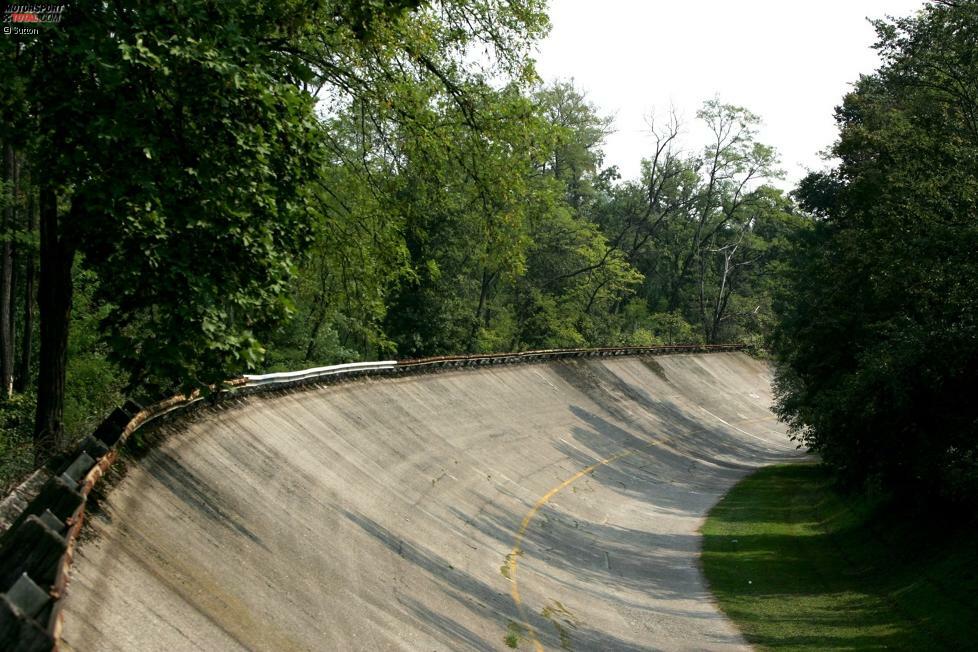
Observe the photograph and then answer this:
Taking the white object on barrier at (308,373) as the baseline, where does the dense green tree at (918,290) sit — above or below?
above

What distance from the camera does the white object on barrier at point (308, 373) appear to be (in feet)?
79.1

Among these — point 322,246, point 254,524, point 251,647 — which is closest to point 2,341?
point 322,246

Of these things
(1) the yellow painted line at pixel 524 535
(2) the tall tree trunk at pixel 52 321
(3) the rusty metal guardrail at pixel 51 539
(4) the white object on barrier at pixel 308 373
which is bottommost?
(1) the yellow painted line at pixel 524 535

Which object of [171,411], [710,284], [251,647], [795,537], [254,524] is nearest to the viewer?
[251,647]

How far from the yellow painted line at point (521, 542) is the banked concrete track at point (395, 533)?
2.7 inches

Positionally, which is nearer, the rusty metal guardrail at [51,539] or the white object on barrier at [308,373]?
the rusty metal guardrail at [51,539]

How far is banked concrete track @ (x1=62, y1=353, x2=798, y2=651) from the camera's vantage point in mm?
12008

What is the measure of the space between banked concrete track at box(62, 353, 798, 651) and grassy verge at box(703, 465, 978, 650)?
110cm

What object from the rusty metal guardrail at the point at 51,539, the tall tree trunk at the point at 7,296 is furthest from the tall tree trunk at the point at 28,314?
the rusty metal guardrail at the point at 51,539

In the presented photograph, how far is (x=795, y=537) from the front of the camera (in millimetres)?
31859

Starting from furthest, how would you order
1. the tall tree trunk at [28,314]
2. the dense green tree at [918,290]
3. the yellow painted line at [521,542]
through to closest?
the tall tree trunk at [28,314] → the dense green tree at [918,290] → the yellow painted line at [521,542]

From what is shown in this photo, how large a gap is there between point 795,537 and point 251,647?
23.9m

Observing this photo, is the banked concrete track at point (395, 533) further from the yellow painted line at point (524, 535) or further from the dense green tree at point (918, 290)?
the dense green tree at point (918, 290)

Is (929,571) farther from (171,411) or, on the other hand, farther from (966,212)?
(171,411)
